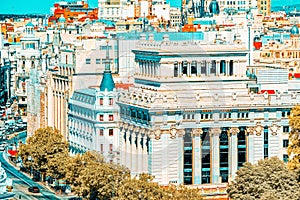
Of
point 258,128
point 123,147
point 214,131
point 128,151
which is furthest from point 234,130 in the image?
point 123,147

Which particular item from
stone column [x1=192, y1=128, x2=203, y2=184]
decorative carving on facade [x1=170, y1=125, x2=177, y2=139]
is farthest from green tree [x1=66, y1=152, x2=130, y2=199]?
stone column [x1=192, y1=128, x2=203, y2=184]

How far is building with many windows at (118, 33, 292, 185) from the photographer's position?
347ft

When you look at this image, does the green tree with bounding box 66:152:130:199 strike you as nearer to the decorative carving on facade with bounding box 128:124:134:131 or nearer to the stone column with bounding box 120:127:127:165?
the stone column with bounding box 120:127:127:165

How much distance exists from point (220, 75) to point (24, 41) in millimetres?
90240

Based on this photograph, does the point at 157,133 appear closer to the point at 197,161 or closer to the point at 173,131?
the point at 173,131

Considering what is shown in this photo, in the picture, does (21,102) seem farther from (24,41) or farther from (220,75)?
(220,75)

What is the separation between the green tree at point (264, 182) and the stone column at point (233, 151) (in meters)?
11.2

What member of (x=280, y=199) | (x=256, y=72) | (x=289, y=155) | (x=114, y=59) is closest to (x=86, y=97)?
(x=114, y=59)

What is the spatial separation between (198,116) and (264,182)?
14.8m

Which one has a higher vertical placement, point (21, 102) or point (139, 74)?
point (139, 74)

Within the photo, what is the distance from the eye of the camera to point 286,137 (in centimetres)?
10981

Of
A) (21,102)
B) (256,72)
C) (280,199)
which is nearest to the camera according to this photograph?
(280,199)

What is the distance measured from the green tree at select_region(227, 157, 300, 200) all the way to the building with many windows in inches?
415

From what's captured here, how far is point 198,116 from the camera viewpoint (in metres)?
107
